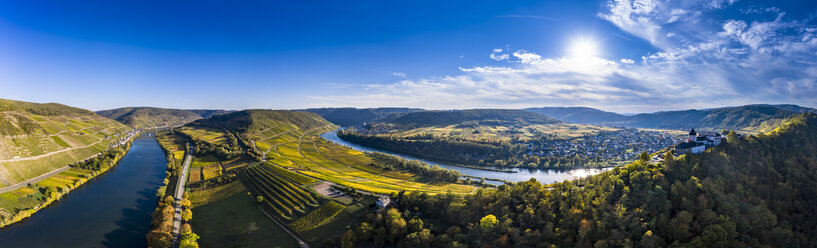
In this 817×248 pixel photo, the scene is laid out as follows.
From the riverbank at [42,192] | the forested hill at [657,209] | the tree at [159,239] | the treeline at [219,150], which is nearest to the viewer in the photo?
the forested hill at [657,209]

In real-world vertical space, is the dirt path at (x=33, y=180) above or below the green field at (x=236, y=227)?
above

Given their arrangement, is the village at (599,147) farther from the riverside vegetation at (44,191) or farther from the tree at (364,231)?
the riverside vegetation at (44,191)

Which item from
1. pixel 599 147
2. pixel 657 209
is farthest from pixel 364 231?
pixel 599 147

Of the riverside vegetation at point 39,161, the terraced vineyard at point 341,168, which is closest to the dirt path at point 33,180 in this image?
the riverside vegetation at point 39,161

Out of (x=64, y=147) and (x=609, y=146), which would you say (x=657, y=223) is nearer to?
(x=609, y=146)

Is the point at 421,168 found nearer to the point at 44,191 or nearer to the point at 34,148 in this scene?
the point at 44,191

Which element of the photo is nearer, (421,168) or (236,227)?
(236,227)

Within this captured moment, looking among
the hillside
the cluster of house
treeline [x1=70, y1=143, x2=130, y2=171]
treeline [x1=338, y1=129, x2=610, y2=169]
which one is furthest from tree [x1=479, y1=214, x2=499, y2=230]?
treeline [x1=70, y1=143, x2=130, y2=171]

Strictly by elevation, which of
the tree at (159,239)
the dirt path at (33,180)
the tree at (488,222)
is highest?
the tree at (488,222)
